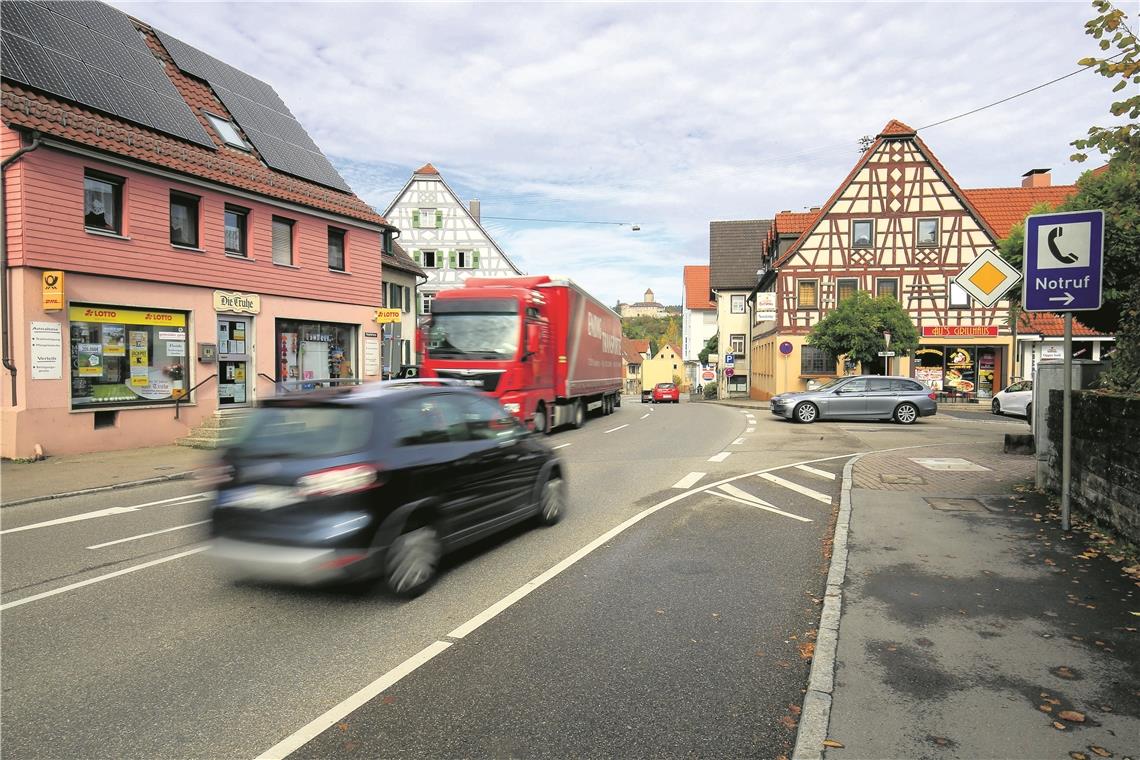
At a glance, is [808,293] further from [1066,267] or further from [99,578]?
[99,578]

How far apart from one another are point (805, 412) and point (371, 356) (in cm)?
1348

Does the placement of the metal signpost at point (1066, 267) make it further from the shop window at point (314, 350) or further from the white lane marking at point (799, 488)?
the shop window at point (314, 350)

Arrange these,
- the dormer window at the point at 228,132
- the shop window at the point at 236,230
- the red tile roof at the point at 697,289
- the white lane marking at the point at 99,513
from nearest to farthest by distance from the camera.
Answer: the white lane marking at the point at 99,513 < the shop window at the point at 236,230 < the dormer window at the point at 228,132 < the red tile roof at the point at 697,289

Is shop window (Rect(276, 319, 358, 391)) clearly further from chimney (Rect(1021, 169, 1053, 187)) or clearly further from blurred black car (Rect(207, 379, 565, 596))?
chimney (Rect(1021, 169, 1053, 187))

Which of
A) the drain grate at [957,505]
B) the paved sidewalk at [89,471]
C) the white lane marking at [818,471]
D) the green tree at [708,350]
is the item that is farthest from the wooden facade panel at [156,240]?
the green tree at [708,350]

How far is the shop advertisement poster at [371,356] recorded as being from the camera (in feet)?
72.5

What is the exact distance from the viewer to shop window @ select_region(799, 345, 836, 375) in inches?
1556

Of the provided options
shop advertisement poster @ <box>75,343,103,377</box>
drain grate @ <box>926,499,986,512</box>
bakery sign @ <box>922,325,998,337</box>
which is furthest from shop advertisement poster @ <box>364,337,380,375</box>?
bakery sign @ <box>922,325,998,337</box>

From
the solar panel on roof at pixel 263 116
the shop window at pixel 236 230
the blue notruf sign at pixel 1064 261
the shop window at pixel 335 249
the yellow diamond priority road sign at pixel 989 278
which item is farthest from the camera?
the shop window at pixel 335 249

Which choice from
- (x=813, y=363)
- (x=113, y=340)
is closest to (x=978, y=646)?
(x=113, y=340)

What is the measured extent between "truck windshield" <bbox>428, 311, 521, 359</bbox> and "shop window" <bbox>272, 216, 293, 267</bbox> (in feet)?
19.8

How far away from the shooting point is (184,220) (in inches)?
649

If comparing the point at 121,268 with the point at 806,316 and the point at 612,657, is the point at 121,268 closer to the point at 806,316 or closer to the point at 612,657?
the point at 612,657

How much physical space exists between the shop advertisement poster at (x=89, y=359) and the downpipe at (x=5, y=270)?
113 centimetres
